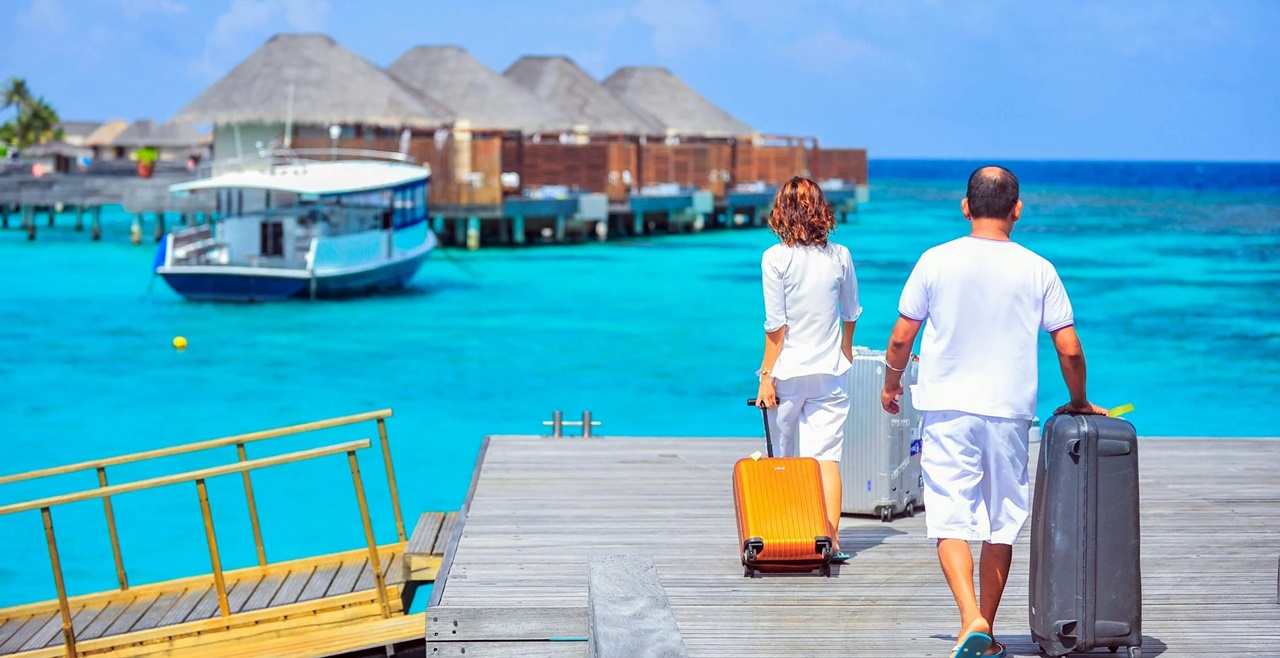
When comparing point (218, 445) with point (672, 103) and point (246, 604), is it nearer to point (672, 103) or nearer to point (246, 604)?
point (246, 604)

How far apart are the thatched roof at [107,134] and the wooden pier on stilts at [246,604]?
79.4 metres

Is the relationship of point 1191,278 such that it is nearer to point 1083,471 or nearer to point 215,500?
A: point 215,500

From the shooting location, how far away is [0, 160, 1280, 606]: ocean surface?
13758mm

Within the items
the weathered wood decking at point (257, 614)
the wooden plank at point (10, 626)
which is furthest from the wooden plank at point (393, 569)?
the wooden plank at point (10, 626)

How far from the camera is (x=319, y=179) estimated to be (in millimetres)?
30797

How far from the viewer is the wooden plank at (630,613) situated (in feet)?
11.6

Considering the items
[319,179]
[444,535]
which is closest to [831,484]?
[444,535]

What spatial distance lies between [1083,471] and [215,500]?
11.1 m

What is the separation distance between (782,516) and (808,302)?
0.82 m

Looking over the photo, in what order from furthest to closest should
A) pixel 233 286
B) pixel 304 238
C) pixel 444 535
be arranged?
pixel 304 238 → pixel 233 286 → pixel 444 535

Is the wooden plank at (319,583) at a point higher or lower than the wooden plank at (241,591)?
higher

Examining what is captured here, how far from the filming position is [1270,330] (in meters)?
29.4

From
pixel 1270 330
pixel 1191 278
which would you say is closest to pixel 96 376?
pixel 1270 330

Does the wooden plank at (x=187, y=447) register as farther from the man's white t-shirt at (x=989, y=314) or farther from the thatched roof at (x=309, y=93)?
the thatched roof at (x=309, y=93)
